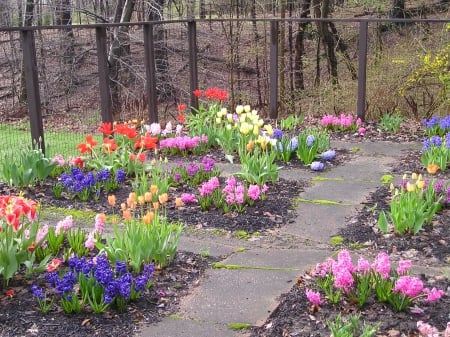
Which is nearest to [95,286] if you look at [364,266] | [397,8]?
[364,266]

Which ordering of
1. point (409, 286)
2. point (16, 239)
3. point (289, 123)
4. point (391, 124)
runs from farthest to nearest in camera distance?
point (289, 123) → point (391, 124) → point (16, 239) → point (409, 286)

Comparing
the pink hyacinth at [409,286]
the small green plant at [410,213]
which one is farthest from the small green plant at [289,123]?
the pink hyacinth at [409,286]

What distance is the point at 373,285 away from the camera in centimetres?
314

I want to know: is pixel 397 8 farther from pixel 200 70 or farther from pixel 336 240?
pixel 336 240

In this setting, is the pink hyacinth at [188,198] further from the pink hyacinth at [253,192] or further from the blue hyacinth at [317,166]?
the blue hyacinth at [317,166]

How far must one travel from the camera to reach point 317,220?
15.1 ft

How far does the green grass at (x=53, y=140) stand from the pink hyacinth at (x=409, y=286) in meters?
5.04

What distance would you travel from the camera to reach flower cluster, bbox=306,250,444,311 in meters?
2.95

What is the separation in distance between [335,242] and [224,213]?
997 millimetres

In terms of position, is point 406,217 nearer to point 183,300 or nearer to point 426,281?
point 426,281

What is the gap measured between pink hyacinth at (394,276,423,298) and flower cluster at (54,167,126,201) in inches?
117

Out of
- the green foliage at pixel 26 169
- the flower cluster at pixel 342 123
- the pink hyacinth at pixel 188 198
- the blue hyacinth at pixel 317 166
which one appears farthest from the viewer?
the flower cluster at pixel 342 123

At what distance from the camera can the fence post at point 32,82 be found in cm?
610

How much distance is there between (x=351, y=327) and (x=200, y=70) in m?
9.88
